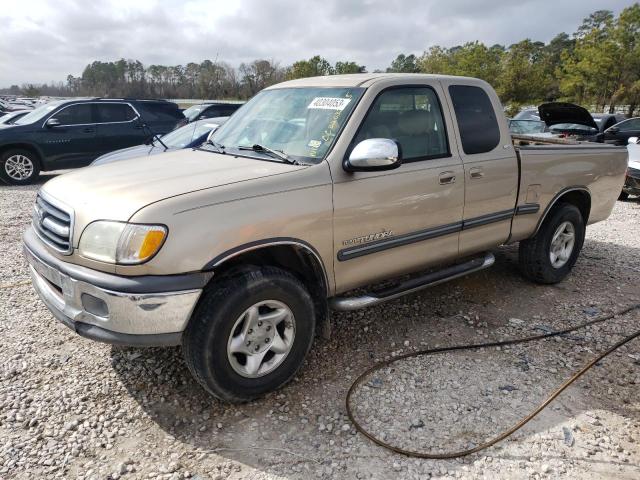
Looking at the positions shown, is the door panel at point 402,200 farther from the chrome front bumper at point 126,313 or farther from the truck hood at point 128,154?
the truck hood at point 128,154

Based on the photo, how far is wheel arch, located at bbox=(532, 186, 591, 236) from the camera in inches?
180

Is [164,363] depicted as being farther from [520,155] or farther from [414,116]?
[520,155]

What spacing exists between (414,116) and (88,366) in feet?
9.61

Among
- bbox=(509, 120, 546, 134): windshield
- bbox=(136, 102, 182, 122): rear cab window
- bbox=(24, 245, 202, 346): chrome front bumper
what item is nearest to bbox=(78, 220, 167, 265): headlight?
bbox=(24, 245, 202, 346): chrome front bumper

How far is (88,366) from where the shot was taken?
131 inches

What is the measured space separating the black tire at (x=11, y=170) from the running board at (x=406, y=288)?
30.5ft

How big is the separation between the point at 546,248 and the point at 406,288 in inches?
78.0

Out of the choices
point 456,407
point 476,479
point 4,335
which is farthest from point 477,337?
point 4,335

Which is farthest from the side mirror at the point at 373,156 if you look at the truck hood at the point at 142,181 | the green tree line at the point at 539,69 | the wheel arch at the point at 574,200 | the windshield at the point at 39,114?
the green tree line at the point at 539,69

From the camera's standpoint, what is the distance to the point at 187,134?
7.99 metres

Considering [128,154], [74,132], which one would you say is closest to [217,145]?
[128,154]

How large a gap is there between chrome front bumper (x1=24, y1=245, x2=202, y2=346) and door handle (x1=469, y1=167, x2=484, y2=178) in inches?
91.3

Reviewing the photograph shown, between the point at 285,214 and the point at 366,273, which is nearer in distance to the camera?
the point at 285,214

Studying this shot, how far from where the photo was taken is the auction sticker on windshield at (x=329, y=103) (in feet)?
10.9
